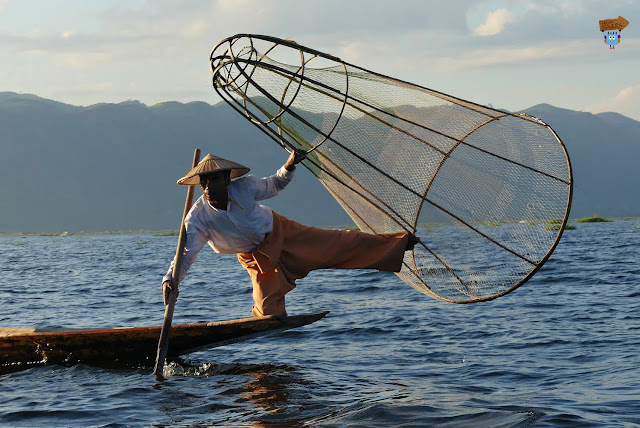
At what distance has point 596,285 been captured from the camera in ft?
44.7

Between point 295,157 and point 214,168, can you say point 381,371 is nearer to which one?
point 295,157

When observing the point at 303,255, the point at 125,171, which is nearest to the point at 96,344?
the point at 303,255

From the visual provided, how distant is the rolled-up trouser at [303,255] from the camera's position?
6.82 metres

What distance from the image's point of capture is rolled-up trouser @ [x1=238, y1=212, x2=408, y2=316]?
6816 mm

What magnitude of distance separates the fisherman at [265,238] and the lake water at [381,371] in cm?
95

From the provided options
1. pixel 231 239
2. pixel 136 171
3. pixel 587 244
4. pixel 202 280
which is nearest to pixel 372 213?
pixel 231 239

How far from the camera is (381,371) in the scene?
7.61 m

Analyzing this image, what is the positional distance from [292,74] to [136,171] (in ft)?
417

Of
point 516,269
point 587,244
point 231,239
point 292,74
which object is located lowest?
point 587,244

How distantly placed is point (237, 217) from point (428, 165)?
194cm

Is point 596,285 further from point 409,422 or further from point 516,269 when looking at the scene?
→ point 409,422

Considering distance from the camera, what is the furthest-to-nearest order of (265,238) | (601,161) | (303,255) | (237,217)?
1. (601,161)
2. (303,255)
3. (265,238)
4. (237,217)

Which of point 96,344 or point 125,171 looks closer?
point 96,344

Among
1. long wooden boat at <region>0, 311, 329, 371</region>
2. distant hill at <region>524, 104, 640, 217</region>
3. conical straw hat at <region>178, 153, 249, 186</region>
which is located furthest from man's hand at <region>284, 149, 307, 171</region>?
distant hill at <region>524, 104, 640, 217</region>
